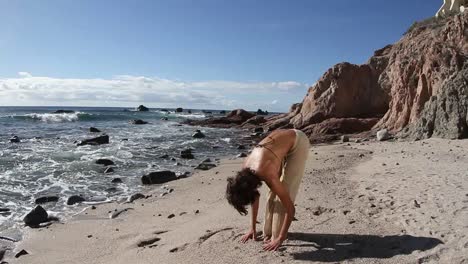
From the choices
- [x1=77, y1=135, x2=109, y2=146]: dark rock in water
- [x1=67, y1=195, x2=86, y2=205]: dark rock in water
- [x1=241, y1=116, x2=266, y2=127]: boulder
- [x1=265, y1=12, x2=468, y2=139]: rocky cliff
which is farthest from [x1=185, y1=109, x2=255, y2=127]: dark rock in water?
[x1=67, y1=195, x2=86, y2=205]: dark rock in water

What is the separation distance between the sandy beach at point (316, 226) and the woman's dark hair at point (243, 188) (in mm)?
723

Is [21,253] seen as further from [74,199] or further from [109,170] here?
[109,170]

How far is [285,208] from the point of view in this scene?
4.98m

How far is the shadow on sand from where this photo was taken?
15.5ft

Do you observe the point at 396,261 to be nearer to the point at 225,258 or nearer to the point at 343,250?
the point at 343,250

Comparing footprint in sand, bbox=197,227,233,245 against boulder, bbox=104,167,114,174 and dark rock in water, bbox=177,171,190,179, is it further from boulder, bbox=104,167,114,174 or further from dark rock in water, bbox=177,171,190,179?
boulder, bbox=104,167,114,174

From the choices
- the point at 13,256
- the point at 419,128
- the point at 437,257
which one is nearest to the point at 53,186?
the point at 13,256

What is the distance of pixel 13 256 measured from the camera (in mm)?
6742

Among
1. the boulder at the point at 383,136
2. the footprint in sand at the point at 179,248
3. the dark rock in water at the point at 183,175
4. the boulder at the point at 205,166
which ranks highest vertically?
the boulder at the point at 383,136

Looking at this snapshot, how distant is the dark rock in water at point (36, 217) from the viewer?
333 inches

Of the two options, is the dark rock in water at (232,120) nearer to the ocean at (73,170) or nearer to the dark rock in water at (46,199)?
the ocean at (73,170)

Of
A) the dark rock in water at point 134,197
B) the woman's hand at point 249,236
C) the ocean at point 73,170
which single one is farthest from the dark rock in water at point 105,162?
the woman's hand at point 249,236

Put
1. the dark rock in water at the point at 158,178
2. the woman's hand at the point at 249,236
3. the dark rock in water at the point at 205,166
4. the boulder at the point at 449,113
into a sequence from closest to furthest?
the woman's hand at the point at 249,236, the dark rock in water at the point at 158,178, the boulder at the point at 449,113, the dark rock in water at the point at 205,166

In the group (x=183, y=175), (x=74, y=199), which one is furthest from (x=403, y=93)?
(x=74, y=199)
